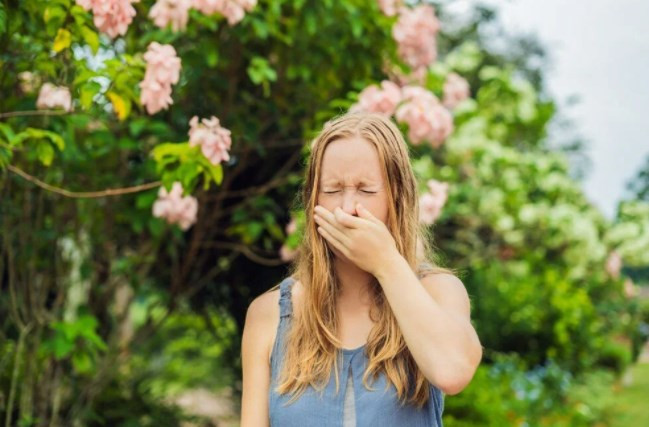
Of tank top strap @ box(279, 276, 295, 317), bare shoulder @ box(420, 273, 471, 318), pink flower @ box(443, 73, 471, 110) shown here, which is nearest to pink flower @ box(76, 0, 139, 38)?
tank top strap @ box(279, 276, 295, 317)

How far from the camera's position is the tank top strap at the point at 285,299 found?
1.97 meters

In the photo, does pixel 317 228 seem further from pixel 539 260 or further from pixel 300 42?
pixel 539 260

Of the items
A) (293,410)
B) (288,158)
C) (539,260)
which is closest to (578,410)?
(539,260)

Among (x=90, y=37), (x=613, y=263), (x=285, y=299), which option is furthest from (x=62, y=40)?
(x=613, y=263)

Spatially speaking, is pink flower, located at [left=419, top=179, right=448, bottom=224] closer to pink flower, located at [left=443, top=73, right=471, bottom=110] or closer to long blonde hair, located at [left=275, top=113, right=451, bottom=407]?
pink flower, located at [left=443, top=73, right=471, bottom=110]

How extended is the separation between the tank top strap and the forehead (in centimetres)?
29

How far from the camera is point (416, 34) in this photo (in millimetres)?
4430

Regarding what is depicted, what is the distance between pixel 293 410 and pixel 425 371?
283 millimetres

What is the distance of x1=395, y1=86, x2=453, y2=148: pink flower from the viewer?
12.6 ft

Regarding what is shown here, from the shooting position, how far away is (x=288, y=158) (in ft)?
15.8

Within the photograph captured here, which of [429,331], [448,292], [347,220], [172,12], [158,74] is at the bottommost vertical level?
[429,331]

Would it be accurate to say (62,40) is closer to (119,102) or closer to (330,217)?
(119,102)

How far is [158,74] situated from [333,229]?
1.35 metres

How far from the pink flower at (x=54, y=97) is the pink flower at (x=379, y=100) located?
47.6 inches
